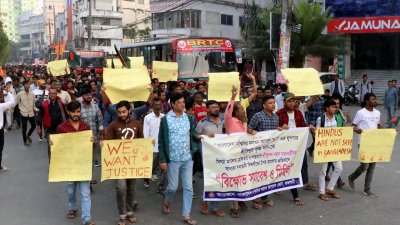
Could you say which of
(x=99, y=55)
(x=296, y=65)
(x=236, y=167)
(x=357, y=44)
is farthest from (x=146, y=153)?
(x=99, y=55)

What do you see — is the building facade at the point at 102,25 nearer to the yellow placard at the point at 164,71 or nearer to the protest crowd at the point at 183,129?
the yellow placard at the point at 164,71

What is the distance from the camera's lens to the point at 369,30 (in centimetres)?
2244

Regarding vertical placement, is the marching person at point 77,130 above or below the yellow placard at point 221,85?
below

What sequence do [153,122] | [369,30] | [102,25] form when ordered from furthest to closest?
[102,25] → [369,30] → [153,122]

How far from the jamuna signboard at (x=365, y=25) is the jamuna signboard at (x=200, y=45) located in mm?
8720

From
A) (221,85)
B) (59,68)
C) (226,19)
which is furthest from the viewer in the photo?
(226,19)

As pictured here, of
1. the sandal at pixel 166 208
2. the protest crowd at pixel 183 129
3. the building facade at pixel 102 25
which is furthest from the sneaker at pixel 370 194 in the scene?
the building facade at pixel 102 25

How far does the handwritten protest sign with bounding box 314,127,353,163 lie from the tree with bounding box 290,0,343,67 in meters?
16.4

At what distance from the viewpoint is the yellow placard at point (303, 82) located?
20.6 feet

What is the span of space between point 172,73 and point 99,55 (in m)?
20.0

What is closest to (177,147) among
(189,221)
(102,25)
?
(189,221)

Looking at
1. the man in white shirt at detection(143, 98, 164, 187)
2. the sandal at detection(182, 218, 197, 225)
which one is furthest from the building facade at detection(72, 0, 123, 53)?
the sandal at detection(182, 218, 197, 225)

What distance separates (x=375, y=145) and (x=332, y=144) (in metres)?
0.66

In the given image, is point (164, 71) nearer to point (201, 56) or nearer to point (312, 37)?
point (201, 56)
